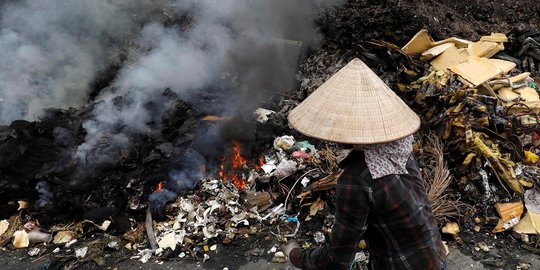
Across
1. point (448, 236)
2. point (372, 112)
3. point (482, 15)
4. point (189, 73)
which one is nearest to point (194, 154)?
point (189, 73)

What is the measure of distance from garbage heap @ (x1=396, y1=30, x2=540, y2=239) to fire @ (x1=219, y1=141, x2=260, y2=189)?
8.82 ft

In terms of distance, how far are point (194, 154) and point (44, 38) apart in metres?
4.93

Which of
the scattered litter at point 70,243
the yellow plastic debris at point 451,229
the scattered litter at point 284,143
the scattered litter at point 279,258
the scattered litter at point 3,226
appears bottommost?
the yellow plastic debris at point 451,229

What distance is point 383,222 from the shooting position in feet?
6.61

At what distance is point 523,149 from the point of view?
17.2 ft

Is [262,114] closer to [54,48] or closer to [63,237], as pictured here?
[63,237]

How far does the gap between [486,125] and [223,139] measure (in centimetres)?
369

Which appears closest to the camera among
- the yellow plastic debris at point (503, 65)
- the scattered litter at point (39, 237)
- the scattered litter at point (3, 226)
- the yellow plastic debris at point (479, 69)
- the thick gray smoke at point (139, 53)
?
the scattered litter at point (39, 237)

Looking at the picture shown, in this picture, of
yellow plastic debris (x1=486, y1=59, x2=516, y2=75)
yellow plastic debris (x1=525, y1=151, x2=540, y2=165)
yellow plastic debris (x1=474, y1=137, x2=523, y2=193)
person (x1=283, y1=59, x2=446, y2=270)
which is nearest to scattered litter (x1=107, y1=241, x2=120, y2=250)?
person (x1=283, y1=59, x2=446, y2=270)

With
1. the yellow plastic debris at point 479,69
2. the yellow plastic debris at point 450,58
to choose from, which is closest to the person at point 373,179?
the yellow plastic debris at point 479,69

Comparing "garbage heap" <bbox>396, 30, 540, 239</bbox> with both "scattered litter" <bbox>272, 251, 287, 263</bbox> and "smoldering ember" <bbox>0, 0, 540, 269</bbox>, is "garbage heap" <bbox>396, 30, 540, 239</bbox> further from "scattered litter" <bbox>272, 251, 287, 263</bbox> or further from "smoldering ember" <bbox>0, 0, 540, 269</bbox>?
"scattered litter" <bbox>272, 251, 287, 263</bbox>

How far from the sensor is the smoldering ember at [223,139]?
4.58 metres

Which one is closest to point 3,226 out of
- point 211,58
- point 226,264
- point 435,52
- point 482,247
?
point 226,264

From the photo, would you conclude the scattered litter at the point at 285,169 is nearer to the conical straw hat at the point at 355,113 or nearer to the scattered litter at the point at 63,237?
the scattered litter at the point at 63,237
